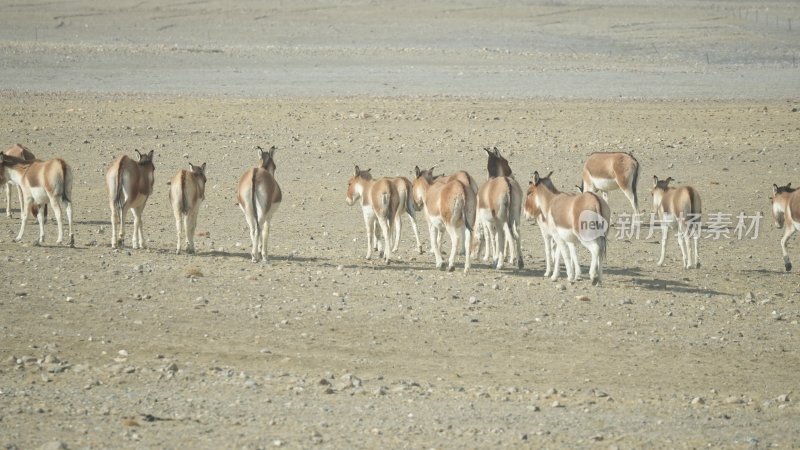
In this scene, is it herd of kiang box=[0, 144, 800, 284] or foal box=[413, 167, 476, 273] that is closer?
herd of kiang box=[0, 144, 800, 284]

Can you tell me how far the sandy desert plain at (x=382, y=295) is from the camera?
11703 mm

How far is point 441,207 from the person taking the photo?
58.9ft

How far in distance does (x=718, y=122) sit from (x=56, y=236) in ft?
60.6

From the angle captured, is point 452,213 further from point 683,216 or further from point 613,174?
point 613,174

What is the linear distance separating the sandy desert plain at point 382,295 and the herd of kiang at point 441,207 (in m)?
0.43

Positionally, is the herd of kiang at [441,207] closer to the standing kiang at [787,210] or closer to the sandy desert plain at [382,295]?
the standing kiang at [787,210]

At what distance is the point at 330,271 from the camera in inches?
691

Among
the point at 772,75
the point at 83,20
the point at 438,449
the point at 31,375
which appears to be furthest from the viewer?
the point at 83,20

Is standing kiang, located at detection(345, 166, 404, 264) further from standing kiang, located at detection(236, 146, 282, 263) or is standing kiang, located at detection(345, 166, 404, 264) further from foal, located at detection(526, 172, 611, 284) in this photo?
foal, located at detection(526, 172, 611, 284)

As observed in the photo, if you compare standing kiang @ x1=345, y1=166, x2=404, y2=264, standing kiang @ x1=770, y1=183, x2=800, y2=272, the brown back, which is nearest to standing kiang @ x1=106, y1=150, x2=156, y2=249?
standing kiang @ x1=345, y1=166, x2=404, y2=264

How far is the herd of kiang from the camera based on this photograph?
17.2 meters

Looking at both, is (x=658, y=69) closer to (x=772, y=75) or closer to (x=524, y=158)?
(x=772, y=75)

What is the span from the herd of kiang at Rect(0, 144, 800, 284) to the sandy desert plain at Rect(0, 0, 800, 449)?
43cm

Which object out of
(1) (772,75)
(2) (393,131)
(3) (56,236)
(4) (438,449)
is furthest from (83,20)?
(4) (438,449)
